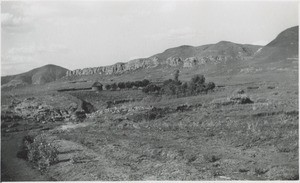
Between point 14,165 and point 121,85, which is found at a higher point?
point 121,85

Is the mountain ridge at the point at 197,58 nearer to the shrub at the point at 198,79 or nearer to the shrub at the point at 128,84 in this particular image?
the shrub at the point at 128,84

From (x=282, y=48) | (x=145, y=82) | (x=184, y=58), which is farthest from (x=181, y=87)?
(x=282, y=48)

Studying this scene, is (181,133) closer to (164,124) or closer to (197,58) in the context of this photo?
(164,124)

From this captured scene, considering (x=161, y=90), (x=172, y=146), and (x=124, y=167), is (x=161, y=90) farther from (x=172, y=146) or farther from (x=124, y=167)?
(x=124, y=167)

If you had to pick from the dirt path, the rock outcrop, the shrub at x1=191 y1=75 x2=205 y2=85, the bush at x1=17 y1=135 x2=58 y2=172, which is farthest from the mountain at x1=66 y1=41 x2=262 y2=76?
the dirt path

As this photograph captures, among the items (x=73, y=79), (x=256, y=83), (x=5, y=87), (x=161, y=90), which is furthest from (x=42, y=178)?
(x=256, y=83)
